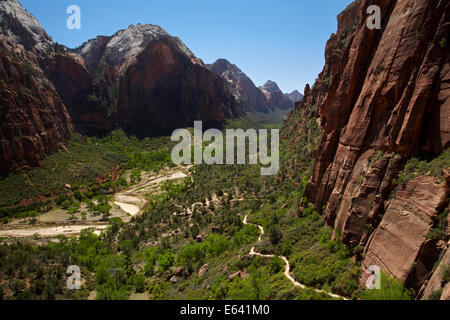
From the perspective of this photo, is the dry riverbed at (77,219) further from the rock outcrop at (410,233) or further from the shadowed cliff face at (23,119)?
the rock outcrop at (410,233)

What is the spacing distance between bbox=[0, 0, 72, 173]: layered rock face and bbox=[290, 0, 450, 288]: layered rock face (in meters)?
96.9

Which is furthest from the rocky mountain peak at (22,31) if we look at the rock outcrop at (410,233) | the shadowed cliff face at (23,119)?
the rock outcrop at (410,233)

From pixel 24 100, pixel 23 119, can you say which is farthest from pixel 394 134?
pixel 24 100

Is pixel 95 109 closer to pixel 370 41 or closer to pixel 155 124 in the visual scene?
pixel 155 124

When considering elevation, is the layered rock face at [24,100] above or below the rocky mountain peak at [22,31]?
below

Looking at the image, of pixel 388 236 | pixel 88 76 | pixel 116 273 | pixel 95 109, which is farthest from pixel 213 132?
pixel 388 236

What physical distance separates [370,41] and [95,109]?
16078 centimetres

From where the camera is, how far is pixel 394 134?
64.5 ft

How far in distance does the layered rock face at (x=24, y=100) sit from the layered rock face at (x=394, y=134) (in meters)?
96.9

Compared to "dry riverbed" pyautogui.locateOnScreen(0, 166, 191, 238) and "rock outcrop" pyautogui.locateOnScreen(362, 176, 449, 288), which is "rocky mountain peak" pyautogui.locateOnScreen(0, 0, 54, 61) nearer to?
"dry riverbed" pyautogui.locateOnScreen(0, 166, 191, 238)

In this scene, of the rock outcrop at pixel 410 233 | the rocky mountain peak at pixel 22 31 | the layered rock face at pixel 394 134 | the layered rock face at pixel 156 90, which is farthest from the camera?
the layered rock face at pixel 156 90

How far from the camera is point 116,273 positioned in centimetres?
3759

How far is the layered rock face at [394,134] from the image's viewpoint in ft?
53.2

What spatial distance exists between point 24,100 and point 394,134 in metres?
115
